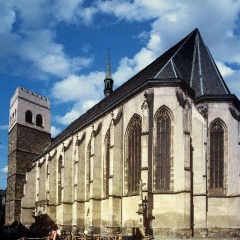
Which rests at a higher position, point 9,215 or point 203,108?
point 203,108

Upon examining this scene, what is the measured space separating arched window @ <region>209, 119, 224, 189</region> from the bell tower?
2988cm

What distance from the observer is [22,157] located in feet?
160

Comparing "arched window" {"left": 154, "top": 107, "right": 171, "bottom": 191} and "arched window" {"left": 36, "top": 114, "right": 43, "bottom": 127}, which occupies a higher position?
"arched window" {"left": 36, "top": 114, "right": 43, "bottom": 127}

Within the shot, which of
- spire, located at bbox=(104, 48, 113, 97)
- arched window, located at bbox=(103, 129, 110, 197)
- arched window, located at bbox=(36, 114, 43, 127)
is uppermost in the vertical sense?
spire, located at bbox=(104, 48, 113, 97)

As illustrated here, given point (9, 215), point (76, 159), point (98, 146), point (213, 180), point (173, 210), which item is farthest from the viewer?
point (9, 215)

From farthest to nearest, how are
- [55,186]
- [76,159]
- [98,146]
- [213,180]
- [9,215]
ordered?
[9,215], [55,186], [76,159], [98,146], [213,180]

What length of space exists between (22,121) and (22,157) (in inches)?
193

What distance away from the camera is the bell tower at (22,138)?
48031mm

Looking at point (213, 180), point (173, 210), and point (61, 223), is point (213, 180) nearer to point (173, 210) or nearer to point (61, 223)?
point (173, 210)

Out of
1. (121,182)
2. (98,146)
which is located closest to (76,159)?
(98,146)

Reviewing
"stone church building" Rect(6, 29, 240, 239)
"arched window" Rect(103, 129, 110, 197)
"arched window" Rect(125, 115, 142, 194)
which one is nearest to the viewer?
"stone church building" Rect(6, 29, 240, 239)

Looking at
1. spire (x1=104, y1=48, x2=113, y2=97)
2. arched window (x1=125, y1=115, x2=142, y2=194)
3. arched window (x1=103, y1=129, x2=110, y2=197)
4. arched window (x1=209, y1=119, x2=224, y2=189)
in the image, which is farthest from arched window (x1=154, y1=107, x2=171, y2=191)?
spire (x1=104, y1=48, x2=113, y2=97)

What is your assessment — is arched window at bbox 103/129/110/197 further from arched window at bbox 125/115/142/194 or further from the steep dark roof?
arched window at bbox 125/115/142/194

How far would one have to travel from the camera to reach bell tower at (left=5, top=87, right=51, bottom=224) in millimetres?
48031
